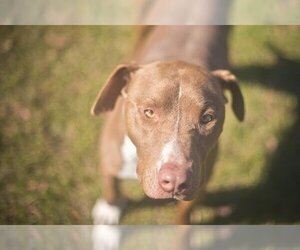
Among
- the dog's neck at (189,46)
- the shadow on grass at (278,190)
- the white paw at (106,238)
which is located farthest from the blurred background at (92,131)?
the dog's neck at (189,46)

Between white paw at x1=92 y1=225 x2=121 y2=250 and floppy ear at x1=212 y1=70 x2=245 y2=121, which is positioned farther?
white paw at x1=92 y1=225 x2=121 y2=250

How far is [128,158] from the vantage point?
351 cm

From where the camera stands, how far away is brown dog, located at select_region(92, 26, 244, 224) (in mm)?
3238

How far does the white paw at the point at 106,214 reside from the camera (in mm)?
3900

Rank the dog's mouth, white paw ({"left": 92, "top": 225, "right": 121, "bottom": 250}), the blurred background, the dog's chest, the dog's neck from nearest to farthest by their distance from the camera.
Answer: the dog's mouth, the dog's chest, the dog's neck, white paw ({"left": 92, "top": 225, "right": 121, "bottom": 250}), the blurred background

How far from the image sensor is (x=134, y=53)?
170 inches

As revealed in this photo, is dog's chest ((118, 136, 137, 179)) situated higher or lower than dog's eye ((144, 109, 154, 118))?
lower

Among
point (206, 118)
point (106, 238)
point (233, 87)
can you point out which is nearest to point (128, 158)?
point (206, 118)

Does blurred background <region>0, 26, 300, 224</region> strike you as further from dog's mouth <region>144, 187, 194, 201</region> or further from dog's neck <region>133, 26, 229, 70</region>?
dog's mouth <region>144, 187, 194, 201</region>

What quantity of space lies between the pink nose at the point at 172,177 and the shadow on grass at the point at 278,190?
843mm

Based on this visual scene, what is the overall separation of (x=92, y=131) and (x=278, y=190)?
1.53m

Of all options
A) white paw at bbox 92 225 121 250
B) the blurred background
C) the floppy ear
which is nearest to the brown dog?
the floppy ear

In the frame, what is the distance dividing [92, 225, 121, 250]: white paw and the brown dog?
32 cm

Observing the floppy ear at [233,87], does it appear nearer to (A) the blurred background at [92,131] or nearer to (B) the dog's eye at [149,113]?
(A) the blurred background at [92,131]
